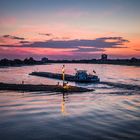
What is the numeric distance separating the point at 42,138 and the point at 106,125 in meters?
9.29

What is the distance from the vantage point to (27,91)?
64.3m

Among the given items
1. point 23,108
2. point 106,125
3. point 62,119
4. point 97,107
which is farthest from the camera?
point 97,107

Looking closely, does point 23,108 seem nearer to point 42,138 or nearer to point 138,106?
point 42,138

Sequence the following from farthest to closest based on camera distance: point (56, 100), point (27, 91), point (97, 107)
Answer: point (27, 91)
point (56, 100)
point (97, 107)

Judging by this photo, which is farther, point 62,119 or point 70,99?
point 70,99

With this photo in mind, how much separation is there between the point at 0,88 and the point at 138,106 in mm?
34008

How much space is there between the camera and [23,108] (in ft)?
144

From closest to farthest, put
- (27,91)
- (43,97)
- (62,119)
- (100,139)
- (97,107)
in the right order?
(100,139) < (62,119) < (97,107) < (43,97) < (27,91)

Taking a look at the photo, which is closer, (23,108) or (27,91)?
(23,108)

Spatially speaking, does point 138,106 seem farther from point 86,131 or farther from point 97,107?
point 86,131

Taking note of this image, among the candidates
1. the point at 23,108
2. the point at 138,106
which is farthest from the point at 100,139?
the point at 138,106

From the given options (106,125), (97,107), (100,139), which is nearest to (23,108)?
(97,107)

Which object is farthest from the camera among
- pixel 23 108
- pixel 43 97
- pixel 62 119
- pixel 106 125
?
pixel 43 97

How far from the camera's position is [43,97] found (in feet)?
185
